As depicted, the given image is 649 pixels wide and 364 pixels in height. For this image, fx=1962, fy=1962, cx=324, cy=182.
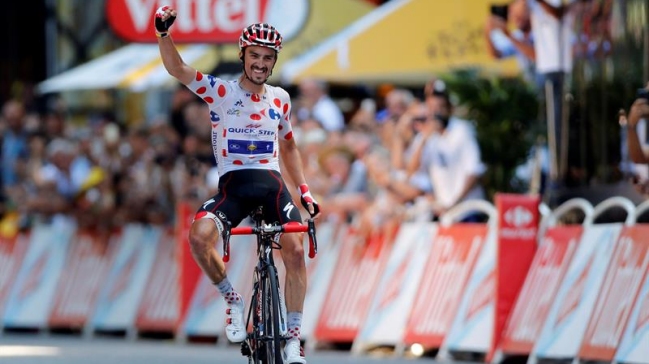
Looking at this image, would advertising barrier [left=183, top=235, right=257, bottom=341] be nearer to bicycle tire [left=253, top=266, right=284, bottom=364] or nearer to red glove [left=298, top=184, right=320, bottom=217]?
red glove [left=298, top=184, right=320, bottom=217]

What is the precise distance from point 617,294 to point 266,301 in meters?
3.29

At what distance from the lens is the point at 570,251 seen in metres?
16.3

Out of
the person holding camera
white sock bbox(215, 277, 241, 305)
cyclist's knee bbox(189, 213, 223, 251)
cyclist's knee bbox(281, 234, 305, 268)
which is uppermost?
the person holding camera

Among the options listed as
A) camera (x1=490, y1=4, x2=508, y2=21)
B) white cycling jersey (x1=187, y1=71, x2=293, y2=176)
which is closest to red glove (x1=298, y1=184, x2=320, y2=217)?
white cycling jersey (x1=187, y1=71, x2=293, y2=176)

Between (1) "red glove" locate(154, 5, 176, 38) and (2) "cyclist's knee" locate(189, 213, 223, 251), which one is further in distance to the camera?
(2) "cyclist's knee" locate(189, 213, 223, 251)

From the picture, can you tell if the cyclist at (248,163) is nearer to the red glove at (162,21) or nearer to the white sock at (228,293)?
the white sock at (228,293)

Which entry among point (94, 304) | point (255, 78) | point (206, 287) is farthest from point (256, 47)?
point (94, 304)

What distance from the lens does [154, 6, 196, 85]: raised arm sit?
1296 centimetres

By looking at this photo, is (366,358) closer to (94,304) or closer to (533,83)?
(533,83)

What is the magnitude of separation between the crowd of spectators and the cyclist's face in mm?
5652

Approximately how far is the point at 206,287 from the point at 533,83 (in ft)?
14.9

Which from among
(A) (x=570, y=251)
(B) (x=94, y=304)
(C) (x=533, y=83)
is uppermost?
(C) (x=533, y=83)

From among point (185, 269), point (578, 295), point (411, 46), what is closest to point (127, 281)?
point (185, 269)

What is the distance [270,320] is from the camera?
13172 millimetres
